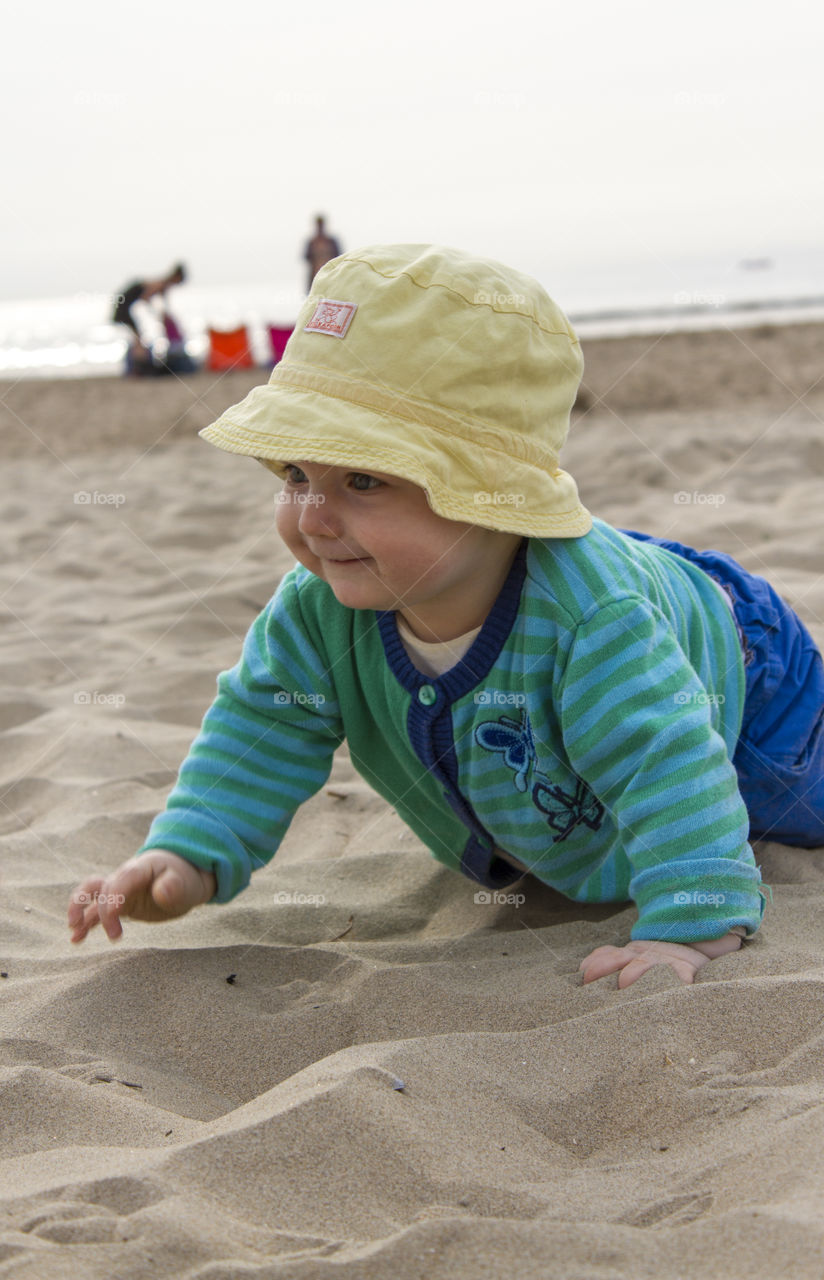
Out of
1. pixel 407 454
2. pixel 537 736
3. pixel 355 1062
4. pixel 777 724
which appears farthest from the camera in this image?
pixel 777 724

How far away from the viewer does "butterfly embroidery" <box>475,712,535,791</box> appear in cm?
196

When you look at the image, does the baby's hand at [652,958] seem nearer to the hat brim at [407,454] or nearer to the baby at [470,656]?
the baby at [470,656]

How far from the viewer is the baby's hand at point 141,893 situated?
1938mm

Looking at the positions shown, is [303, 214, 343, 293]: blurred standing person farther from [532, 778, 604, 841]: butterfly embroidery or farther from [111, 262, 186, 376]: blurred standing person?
[532, 778, 604, 841]: butterfly embroidery

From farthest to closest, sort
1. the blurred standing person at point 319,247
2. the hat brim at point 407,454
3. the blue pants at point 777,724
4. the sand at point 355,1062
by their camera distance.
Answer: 1. the blurred standing person at point 319,247
2. the blue pants at point 777,724
3. the hat brim at point 407,454
4. the sand at point 355,1062

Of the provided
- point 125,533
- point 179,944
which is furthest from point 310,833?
point 125,533

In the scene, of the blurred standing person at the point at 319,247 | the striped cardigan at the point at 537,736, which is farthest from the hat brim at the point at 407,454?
the blurred standing person at the point at 319,247

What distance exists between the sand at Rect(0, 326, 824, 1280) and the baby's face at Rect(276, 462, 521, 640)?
59 centimetres

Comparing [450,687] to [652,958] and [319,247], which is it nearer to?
[652,958]

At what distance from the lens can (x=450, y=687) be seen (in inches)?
77.5

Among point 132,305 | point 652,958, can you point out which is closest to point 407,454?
point 652,958

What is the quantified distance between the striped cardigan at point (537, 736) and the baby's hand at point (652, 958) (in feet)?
0.07

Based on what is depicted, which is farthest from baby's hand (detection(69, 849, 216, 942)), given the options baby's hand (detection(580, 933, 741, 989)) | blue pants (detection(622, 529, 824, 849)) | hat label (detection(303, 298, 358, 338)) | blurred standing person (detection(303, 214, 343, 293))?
blurred standing person (detection(303, 214, 343, 293))

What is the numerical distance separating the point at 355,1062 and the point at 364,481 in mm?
788
